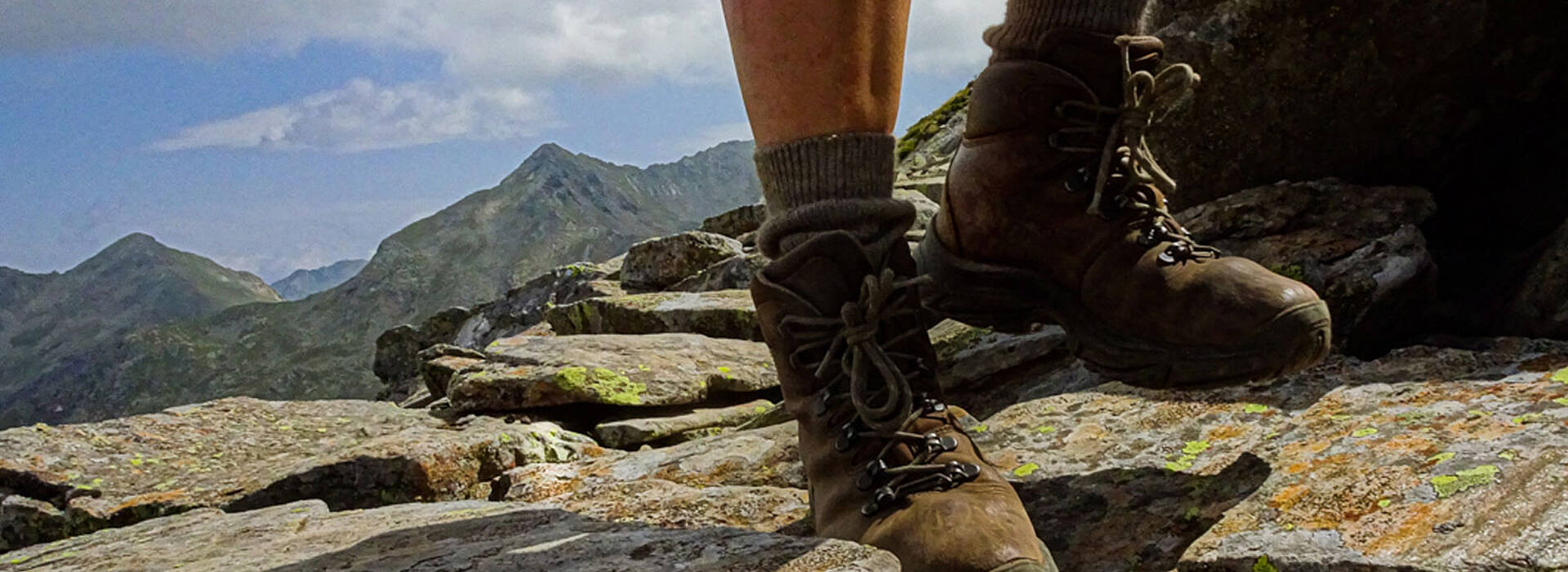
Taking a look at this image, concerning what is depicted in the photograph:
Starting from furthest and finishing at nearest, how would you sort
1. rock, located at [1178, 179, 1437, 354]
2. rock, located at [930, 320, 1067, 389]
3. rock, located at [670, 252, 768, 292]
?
rock, located at [670, 252, 768, 292], rock, located at [930, 320, 1067, 389], rock, located at [1178, 179, 1437, 354]

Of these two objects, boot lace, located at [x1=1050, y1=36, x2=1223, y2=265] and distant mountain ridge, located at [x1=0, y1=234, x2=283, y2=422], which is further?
distant mountain ridge, located at [x1=0, y1=234, x2=283, y2=422]

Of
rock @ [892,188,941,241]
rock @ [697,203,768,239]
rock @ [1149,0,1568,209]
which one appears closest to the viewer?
rock @ [1149,0,1568,209]

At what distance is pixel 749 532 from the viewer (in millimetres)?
2496

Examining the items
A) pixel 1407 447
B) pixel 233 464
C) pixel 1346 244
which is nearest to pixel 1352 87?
pixel 1346 244

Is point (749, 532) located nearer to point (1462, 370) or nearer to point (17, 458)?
point (1462, 370)

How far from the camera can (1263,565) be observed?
→ 86.0 inches

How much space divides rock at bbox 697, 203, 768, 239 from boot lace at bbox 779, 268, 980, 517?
28.8 feet

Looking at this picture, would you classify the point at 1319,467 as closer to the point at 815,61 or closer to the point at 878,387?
the point at 878,387

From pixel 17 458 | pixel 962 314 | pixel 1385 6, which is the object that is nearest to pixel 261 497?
pixel 17 458

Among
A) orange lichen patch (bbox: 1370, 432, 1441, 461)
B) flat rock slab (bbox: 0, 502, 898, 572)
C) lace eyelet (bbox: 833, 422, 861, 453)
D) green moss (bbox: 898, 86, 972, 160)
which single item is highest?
green moss (bbox: 898, 86, 972, 160)

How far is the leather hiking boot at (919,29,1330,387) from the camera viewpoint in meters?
Result: 2.89

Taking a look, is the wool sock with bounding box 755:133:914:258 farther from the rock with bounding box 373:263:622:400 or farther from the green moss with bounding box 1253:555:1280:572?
the rock with bounding box 373:263:622:400

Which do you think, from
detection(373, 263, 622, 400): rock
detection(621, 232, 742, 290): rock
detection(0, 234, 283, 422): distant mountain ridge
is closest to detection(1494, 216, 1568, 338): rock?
detection(621, 232, 742, 290): rock

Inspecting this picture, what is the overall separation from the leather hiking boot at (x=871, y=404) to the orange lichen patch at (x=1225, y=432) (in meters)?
0.80
